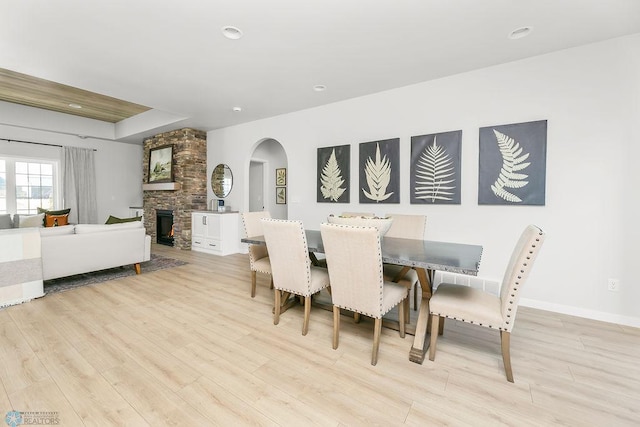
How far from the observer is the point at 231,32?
2410 millimetres

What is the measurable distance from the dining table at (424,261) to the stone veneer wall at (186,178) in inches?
176

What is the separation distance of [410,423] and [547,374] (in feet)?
3.66

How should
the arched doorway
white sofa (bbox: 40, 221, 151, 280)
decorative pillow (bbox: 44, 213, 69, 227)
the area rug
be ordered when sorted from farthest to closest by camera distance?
the arched doorway < decorative pillow (bbox: 44, 213, 69, 227) < the area rug < white sofa (bbox: 40, 221, 151, 280)

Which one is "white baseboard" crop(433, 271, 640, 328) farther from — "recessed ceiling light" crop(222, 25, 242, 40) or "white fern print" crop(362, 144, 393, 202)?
"recessed ceiling light" crop(222, 25, 242, 40)

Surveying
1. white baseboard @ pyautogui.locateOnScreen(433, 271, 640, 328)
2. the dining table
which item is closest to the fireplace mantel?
the dining table

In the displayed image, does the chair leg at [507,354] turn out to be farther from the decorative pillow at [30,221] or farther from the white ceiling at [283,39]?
the decorative pillow at [30,221]

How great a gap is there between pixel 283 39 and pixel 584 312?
155 inches

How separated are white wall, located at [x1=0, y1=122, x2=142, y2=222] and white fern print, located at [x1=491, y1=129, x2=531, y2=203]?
8.27 m

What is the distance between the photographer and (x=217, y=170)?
5.95 m

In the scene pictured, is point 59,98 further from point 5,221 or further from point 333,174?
point 333,174

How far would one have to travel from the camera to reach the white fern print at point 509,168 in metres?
2.87

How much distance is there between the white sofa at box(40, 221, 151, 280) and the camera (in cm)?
323

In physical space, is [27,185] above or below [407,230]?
above

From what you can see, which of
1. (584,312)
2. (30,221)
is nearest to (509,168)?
(584,312)
